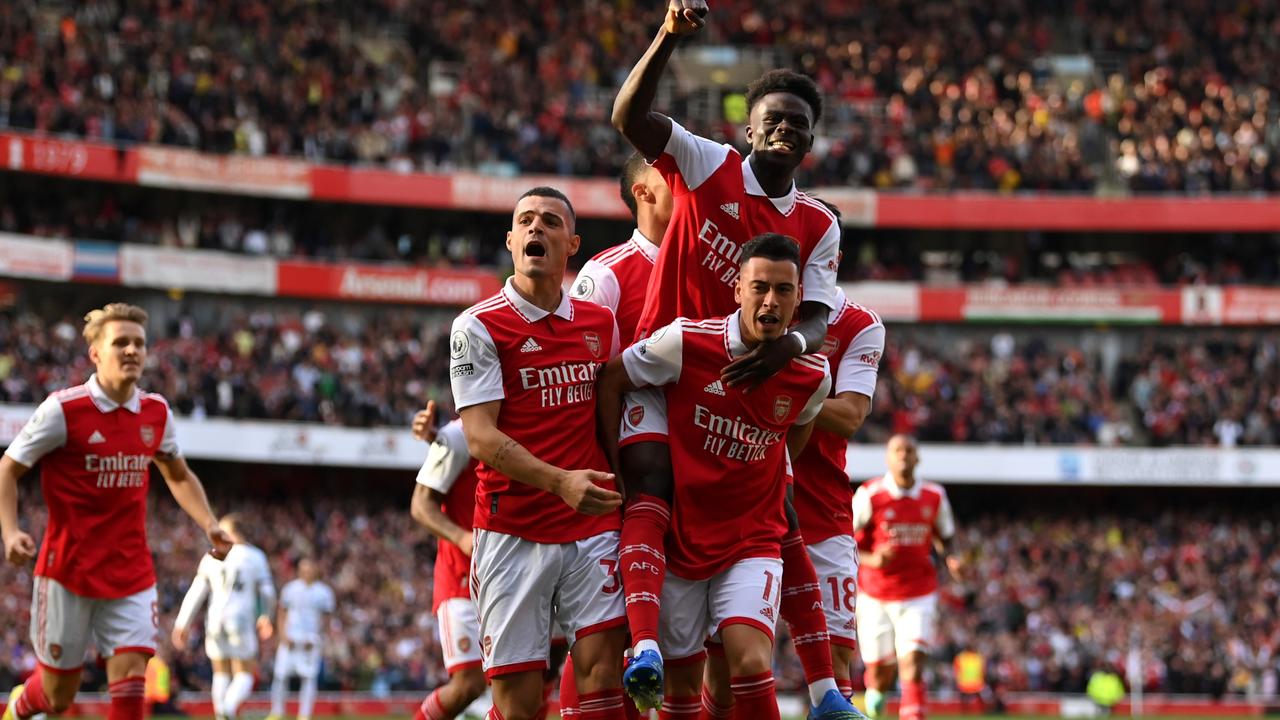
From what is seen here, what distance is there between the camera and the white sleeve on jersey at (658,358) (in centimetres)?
749

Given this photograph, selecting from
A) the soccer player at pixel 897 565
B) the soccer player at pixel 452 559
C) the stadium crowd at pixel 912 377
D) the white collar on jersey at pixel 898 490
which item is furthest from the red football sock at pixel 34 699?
the stadium crowd at pixel 912 377

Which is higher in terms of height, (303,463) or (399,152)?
(399,152)

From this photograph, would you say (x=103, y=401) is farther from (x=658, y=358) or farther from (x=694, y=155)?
(x=694, y=155)

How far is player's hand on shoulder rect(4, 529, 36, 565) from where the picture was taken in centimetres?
955

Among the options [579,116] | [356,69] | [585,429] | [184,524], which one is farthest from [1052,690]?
[585,429]

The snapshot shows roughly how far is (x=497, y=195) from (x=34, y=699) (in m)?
29.1

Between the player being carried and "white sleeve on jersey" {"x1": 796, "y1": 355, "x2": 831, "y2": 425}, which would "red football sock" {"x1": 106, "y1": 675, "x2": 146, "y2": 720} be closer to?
the player being carried

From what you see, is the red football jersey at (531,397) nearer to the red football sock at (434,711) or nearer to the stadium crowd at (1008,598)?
the red football sock at (434,711)

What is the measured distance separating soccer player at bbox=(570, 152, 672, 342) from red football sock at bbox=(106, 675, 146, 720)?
3.57 m

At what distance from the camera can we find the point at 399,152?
39031 mm

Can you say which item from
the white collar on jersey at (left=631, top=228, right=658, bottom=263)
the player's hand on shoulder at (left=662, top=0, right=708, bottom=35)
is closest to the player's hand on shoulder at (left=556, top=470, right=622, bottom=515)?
the white collar on jersey at (left=631, top=228, right=658, bottom=263)

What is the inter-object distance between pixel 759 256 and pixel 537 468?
1344 mm

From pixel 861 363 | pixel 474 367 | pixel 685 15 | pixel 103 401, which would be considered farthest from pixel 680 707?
pixel 103 401

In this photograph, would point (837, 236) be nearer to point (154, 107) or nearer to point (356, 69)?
point (154, 107)
